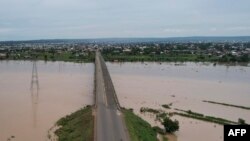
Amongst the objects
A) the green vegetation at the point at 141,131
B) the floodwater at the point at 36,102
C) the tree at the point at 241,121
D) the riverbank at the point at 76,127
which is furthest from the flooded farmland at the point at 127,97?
the green vegetation at the point at 141,131

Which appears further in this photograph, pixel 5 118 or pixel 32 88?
pixel 32 88

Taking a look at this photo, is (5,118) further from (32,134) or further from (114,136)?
(114,136)

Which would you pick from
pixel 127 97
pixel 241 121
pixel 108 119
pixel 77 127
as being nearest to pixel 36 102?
pixel 127 97

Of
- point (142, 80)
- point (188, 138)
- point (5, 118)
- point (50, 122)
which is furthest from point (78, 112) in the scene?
Result: point (142, 80)

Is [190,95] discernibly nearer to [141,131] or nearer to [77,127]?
[141,131]

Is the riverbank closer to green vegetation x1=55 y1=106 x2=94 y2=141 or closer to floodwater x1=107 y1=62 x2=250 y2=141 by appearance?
green vegetation x1=55 y1=106 x2=94 y2=141
